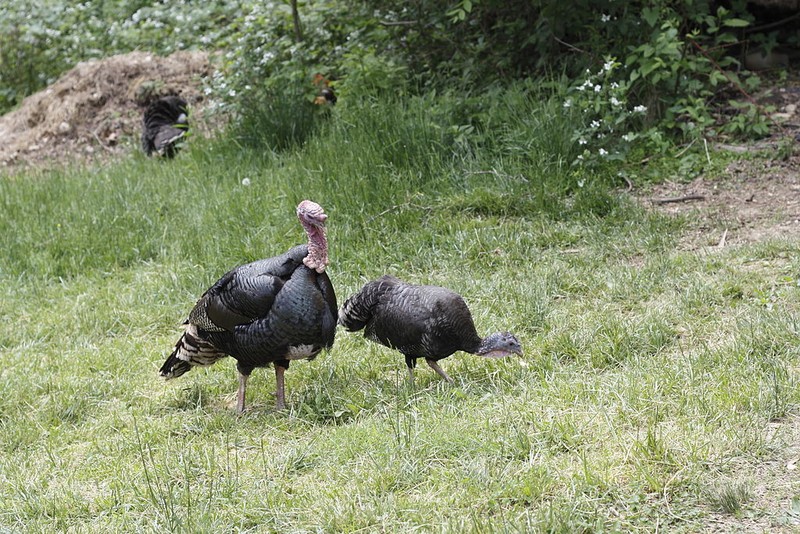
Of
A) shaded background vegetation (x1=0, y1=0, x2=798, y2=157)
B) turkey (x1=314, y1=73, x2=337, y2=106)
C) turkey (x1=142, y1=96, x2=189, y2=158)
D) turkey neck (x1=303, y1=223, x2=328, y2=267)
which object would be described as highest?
turkey neck (x1=303, y1=223, x2=328, y2=267)

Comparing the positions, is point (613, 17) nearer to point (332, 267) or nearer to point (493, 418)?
point (332, 267)

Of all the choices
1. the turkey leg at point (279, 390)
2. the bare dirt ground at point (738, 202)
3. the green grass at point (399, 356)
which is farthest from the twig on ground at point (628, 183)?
the turkey leg at point (279, 390)

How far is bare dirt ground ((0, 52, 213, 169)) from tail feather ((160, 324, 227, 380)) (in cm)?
571

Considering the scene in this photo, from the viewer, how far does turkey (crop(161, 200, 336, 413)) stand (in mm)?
4887

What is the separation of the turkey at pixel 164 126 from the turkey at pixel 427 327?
5.19 m

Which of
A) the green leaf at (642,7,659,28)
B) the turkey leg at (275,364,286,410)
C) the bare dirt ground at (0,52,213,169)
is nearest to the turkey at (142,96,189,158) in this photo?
the bare dirt ground at (0,52,213,169)

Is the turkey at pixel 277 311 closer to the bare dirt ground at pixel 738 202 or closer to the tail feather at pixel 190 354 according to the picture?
the tail feather at pixel 190 354

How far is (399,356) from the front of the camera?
5590 millimetres

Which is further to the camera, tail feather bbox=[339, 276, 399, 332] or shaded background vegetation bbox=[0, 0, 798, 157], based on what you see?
shaded background vegetation bbox=[0, 0, 798, 157]

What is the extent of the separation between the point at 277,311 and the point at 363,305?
0.55 metres

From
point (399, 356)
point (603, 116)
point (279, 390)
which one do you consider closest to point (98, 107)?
point (603, 116)

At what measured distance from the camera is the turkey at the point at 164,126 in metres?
9.91

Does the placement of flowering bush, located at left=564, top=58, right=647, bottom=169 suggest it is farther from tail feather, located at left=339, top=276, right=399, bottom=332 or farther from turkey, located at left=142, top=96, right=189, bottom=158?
turkey, located at left=142, top=96, right=189, bottom=158

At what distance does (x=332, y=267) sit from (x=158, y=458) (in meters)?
2.57
